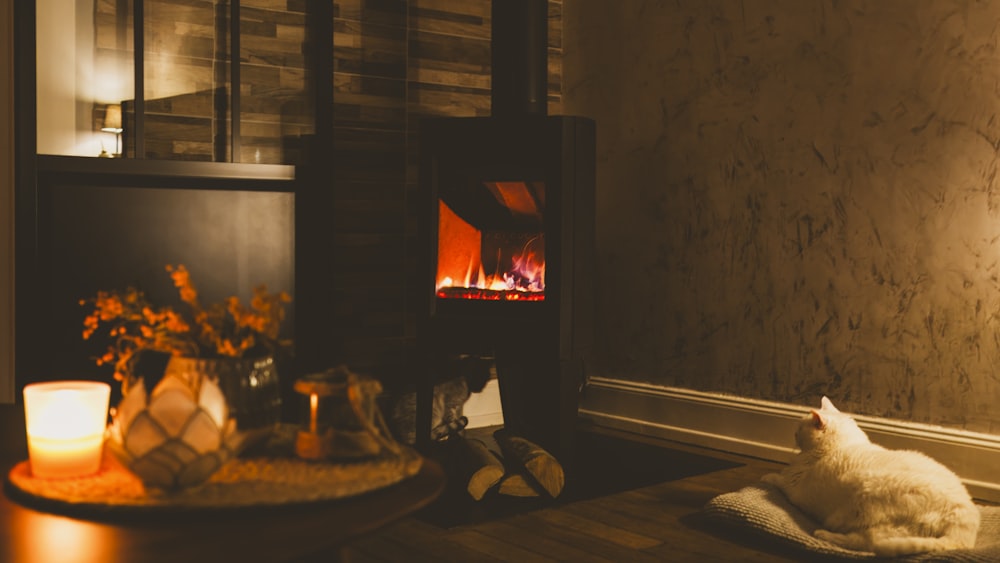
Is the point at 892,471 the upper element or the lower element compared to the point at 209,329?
lower

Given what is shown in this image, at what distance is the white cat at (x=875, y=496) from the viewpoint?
2.43 meters

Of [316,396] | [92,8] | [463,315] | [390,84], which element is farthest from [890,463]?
[92,8]

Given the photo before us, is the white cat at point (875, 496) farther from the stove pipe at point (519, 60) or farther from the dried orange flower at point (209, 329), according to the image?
the dried orange flower at point (209, 329)

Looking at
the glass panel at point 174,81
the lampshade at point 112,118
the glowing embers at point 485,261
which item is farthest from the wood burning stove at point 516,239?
the lampshade at point 112,118

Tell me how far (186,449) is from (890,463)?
6.08 ft

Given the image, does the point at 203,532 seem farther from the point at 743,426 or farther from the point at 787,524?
the point at 743,426

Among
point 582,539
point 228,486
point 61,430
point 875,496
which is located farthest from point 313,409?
point 875,496

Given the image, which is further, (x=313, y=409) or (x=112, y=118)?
(x=112, y=118)

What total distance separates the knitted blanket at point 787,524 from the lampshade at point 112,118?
2.06 metres

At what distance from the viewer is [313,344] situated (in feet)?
12.1

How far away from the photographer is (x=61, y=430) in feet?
4.31

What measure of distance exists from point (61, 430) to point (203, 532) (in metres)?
0.27

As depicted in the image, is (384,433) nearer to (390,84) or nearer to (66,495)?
(66,495)

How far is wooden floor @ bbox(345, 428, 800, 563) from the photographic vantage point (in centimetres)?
252
